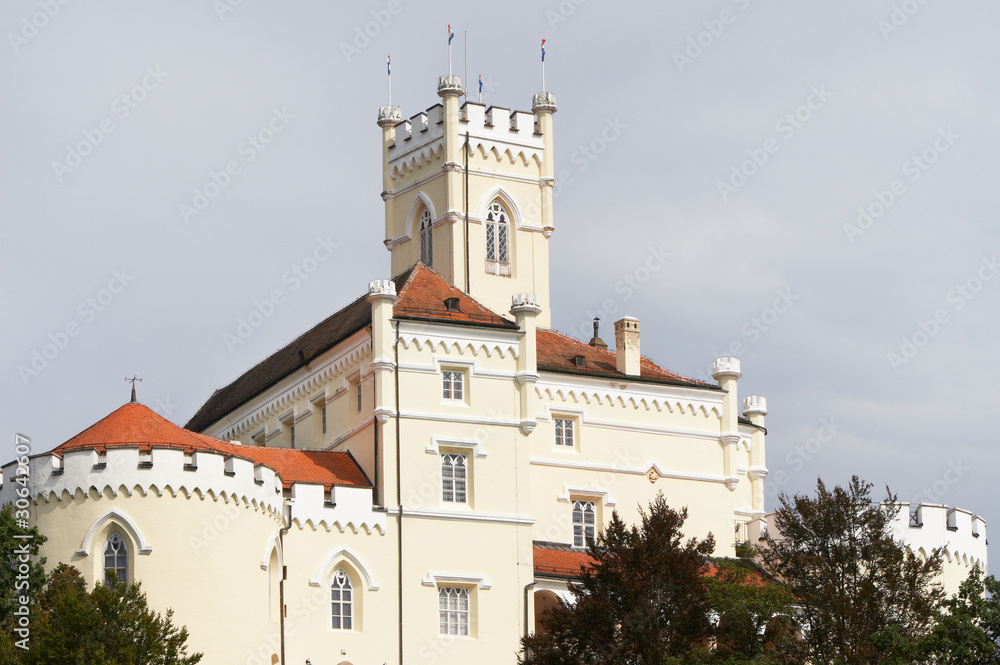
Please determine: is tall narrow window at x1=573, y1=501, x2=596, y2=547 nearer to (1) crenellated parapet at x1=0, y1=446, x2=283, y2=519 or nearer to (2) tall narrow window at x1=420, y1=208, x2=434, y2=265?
(2) tall narrow window at x1=420, y1=208, x2=434, y2=265

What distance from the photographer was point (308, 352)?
227 feet

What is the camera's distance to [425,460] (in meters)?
62.0

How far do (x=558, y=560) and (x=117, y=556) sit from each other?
1667 cm

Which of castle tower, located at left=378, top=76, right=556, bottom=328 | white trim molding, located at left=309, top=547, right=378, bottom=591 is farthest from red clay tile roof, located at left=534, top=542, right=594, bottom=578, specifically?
castle tower, located at left=378, top=76, right=556, bottom=328

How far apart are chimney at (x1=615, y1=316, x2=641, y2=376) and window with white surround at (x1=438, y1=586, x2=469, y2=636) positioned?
40.0 ft

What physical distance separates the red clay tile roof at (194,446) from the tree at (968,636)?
65.6 feet

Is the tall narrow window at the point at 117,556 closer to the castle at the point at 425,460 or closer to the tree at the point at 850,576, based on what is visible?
the castle at the point at 425,460

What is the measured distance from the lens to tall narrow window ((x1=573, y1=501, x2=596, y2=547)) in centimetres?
6681

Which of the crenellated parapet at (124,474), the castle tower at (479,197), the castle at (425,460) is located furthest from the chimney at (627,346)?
the crenellated parapet at (124,474)

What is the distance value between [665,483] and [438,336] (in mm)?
11051

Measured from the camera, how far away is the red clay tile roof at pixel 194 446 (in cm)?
5516

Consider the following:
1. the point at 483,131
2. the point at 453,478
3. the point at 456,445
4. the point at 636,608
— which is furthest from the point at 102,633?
the point at 483,131

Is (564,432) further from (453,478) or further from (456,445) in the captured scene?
(453,478)

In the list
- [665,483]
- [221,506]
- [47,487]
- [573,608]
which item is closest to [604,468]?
[665,483]
